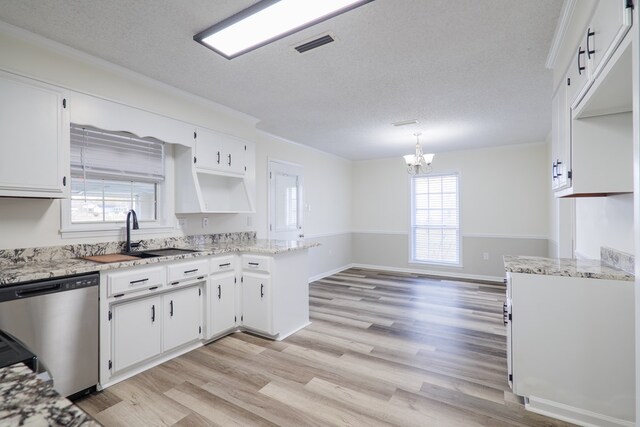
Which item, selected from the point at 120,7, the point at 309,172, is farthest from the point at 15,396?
the point at 309,172

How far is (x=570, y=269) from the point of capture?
1.94 meters

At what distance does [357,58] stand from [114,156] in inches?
90.5

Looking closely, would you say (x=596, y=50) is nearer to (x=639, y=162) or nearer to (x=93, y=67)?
(x=639, y=162)

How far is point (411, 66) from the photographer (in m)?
2.56

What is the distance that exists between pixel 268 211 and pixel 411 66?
2816 millimetres

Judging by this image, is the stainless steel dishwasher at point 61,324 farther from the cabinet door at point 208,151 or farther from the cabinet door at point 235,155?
the cabinet door at point 235,155

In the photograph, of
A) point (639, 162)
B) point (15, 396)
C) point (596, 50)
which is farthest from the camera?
point (596, 50)

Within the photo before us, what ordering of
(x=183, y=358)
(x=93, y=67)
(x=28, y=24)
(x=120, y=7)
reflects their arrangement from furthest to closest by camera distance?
(x=183, y=358), (x=93, y=67), (x=28, y=24), (x=120, y=7)

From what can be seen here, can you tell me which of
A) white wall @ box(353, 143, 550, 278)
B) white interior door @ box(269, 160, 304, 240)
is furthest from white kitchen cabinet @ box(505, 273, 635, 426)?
white wall @ box(353, 143, 550, 278)

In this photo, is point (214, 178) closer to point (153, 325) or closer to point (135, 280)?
point (135, 280)

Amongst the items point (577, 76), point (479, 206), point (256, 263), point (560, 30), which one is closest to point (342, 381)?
point (256, 263)

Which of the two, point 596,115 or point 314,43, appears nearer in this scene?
point 596,115

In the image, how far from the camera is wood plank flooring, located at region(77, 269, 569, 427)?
1.93 m

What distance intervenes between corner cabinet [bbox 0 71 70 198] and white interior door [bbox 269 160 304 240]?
2673 mm
